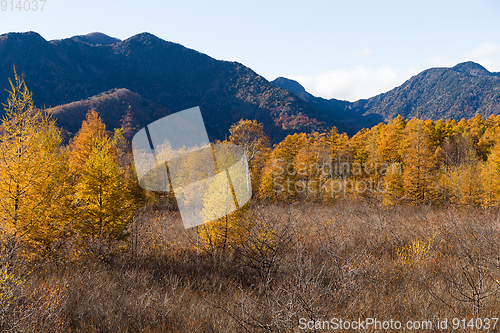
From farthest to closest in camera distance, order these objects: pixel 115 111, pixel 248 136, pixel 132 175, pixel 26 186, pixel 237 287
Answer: pixel 115 111 → pixel 132 175 → pixel 248 136 → pixel 237 287 → pixel 26 186

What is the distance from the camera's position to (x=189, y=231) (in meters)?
13.2

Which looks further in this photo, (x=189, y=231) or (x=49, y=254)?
(x=189, y=231)

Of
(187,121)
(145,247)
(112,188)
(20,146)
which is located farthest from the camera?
(187,121)

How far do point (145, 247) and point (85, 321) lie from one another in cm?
543

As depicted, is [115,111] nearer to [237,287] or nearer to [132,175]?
[132,175]

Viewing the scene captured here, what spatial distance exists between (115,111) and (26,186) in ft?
389

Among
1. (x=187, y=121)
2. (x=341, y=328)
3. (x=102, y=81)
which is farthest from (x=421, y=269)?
(x=102, y=81)

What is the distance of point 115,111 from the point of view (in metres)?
108

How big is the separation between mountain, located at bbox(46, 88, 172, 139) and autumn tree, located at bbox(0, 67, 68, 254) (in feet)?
312

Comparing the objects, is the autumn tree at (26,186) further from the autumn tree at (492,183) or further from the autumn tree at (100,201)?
the autumn tree at (492,183)

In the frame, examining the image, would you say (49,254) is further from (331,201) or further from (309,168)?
(309,168)

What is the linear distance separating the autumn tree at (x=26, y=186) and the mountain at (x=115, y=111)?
95.1 meters

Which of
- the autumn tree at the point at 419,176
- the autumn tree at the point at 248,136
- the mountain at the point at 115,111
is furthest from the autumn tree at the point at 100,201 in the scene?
the mountain at the point at 115,111

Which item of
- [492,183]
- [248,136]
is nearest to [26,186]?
[248,136]
